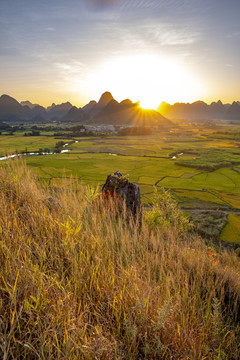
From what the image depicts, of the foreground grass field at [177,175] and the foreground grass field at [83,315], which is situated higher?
the foreground grass field at [83,315]

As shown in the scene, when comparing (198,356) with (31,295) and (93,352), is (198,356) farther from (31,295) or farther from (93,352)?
(31,295)

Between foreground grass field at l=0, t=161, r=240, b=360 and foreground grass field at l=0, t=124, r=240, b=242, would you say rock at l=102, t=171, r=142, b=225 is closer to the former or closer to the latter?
foreground grass field at l=0, t=161, r=240, b=360

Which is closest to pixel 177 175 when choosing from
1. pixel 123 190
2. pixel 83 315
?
pixel 123 190

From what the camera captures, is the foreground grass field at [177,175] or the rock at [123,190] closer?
the rock at [123,190]

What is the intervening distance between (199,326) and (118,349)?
1362 millimetres

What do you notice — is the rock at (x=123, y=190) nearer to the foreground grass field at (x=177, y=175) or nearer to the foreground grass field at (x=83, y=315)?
the foreground grass field at (x=83, y=315)

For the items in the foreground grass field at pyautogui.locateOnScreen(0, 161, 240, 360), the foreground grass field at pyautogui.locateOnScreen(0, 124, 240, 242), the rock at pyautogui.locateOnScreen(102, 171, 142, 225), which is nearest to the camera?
the foreground grass field at pyautogui.locateOnScreen(0, 161, 240, 360)

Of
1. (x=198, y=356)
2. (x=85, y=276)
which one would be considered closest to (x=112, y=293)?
(x=85, y=276)

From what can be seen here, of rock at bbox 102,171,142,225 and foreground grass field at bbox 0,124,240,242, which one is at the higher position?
rock at bbox 102,171,142,225

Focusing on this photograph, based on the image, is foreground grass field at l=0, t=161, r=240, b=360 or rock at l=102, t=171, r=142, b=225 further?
rock at l=102, t=171, r=142, b=225

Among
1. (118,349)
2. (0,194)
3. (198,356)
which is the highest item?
(0,194)

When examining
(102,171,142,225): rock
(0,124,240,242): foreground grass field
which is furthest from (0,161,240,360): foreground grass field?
(0,124,240,242): foreground grass field

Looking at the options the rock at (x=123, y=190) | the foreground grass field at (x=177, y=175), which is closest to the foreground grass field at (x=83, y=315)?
the rock at (x=123, y=190)

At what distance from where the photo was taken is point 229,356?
305cm
